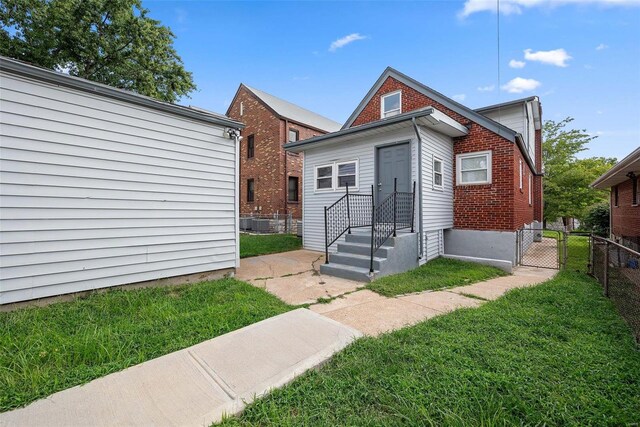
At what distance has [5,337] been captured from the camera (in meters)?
2.63

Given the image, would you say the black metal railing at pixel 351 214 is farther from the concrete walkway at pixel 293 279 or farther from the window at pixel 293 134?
the window at pixel 293 134

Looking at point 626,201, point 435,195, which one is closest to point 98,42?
point 435,195

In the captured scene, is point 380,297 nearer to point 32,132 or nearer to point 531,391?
point 531,391

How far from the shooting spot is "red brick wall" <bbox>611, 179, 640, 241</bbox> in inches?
372

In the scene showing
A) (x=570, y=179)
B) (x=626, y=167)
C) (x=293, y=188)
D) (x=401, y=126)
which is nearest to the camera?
(x=401, y=126)

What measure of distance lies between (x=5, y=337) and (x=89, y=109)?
3.08 meters

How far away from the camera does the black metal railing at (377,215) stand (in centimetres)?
616

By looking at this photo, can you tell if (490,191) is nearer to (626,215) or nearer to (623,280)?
(623,280)

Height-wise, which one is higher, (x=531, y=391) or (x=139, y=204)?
(x=139, y=204)

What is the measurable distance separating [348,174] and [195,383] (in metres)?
6.95

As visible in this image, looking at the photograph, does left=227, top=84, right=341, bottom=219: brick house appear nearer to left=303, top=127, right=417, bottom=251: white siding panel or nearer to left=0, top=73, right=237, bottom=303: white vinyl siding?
left=303, top=127, right=417, bottom=251: white siding panel

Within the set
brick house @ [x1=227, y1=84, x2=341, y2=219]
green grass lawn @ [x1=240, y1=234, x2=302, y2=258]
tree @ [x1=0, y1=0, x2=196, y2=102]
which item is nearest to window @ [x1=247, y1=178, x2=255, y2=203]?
brick house @ [x1=227, y1=84, x2=341, y2=219]

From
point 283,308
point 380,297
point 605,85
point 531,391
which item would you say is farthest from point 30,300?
point 605,85

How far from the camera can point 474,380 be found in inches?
81.7
